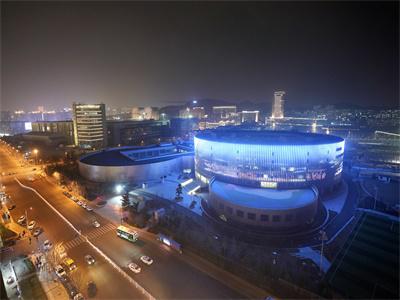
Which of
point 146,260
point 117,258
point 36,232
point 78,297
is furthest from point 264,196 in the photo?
point 36,232

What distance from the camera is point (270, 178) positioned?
162 ft

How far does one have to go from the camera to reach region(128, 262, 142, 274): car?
27311mm

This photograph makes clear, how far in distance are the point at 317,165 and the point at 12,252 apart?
5781 cm

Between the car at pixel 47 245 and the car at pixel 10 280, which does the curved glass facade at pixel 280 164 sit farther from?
the car at pixel 10 280

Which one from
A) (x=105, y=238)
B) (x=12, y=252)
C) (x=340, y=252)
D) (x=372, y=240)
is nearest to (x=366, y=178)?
(x=372, y=240)

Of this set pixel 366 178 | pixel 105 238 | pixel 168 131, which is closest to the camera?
pixel 105 238

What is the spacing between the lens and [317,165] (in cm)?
4938

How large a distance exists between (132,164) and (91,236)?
90.9 ft

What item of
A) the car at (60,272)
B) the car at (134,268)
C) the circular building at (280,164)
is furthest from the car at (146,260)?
the circular building at (280,164)

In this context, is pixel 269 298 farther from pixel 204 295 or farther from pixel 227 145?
pixel 227 145

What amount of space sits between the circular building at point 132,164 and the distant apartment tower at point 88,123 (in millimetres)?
33462

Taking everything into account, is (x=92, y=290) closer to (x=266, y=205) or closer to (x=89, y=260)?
(x=89, y=260)

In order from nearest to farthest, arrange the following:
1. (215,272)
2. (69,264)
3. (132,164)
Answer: (215,272) < (69,264) < (132,164)

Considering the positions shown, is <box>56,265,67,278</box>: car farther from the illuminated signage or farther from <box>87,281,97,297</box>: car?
the illuminated signage
